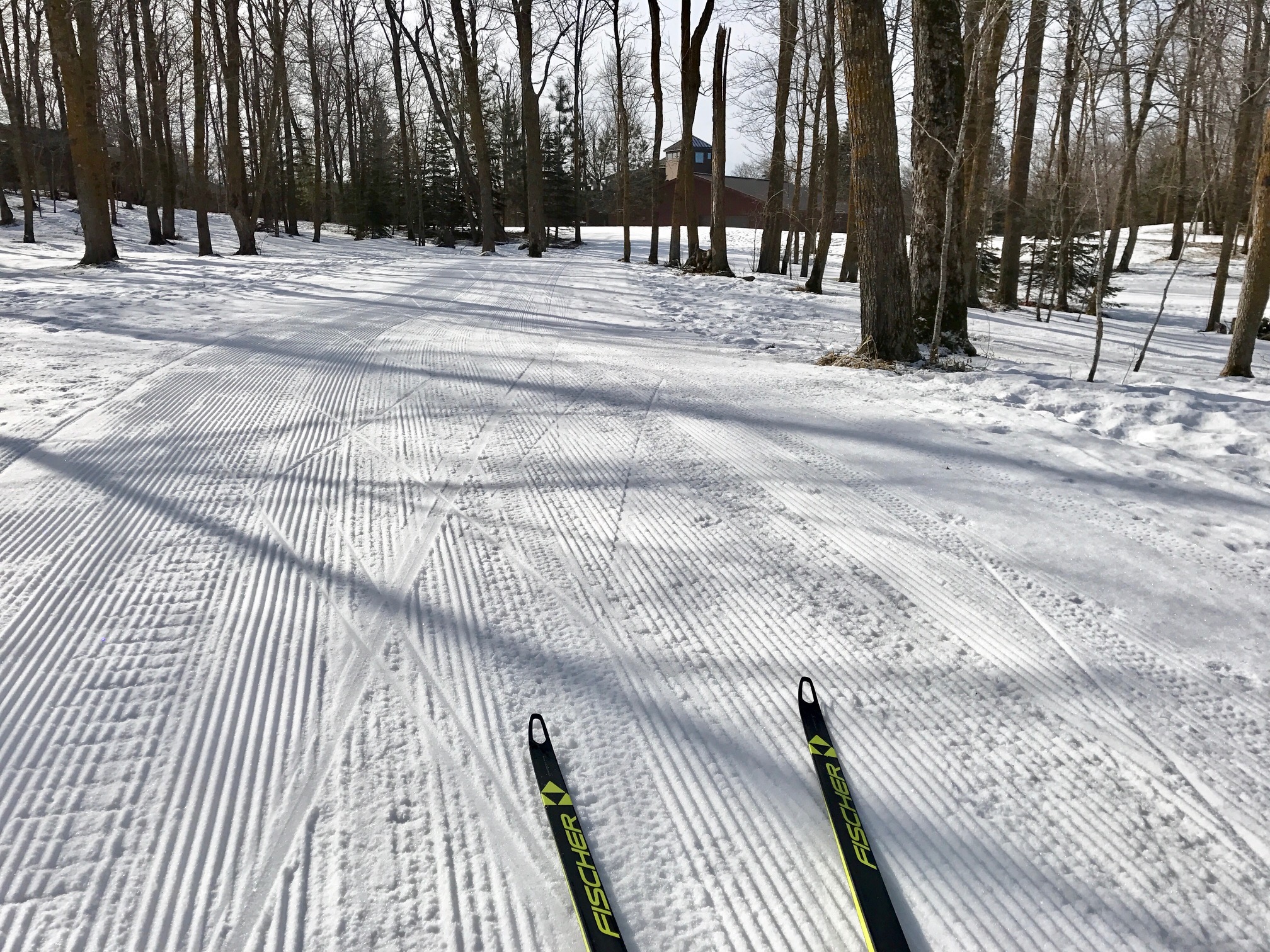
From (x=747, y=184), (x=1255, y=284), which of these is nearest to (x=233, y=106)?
(x=1255, y=284)

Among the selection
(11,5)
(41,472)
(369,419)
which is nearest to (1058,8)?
(369,419)

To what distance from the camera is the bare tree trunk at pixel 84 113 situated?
1426 centimetres

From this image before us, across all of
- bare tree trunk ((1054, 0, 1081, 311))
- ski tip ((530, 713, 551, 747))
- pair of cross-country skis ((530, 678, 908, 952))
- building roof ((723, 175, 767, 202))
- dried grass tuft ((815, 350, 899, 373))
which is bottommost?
pair of cross-country skis ((530, 678, 908, 952))

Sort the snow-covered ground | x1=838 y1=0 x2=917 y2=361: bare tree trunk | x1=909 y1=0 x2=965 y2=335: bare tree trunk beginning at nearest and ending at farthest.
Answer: the snow-covered ground < x1=838 y1=0 x2=917 y2=361: bare tree trunk < x1=909 y1=0 x2=965 y2=335: bare tree trunk

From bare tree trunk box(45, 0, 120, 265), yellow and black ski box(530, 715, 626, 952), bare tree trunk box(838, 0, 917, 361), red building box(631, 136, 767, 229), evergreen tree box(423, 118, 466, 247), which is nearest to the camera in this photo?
yellow and black ski box(530, 715, 626, 952)

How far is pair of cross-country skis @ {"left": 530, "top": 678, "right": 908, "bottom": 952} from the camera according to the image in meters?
1.76

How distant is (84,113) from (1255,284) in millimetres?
18127

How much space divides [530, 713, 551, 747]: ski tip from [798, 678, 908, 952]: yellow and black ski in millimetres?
760

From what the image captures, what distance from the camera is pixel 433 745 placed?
2320 mm

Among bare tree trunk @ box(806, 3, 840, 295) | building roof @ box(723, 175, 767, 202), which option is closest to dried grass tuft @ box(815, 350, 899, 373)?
bare tree trunk @ box(806, 3, 840, 295)

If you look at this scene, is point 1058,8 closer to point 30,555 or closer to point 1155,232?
point 30,555

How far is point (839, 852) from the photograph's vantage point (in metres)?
2.00

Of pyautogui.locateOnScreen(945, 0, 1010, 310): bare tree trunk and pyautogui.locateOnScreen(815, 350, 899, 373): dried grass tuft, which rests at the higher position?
pyautogui.locateOnScreen(945, 0, 1010, 310): bare tree trunk

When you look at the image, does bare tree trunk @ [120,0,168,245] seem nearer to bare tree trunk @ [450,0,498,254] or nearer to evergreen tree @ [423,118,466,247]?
bare tree trunk @ [450,0,498,254]
